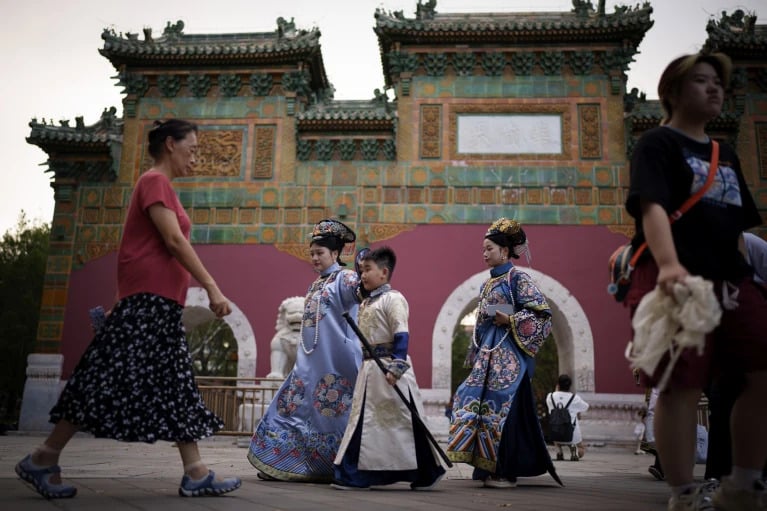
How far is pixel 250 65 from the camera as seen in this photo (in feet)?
43.7

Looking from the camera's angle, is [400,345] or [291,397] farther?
[291,397]

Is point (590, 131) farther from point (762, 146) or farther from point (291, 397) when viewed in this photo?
point (291, 397)

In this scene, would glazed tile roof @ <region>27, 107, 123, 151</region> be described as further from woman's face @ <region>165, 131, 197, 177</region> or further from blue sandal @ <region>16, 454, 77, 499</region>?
blue sandal @ <region>16, 454, 77, 499</region>

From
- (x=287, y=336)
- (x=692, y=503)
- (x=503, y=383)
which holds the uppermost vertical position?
(x=287, y=336)

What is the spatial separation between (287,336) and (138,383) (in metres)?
6.62

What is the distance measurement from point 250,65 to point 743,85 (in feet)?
30.9

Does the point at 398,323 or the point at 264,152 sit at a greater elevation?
the point at 264,152

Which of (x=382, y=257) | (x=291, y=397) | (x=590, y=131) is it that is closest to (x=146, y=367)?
(x=291, y=397)

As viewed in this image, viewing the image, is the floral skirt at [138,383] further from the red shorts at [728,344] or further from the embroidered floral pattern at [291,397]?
the red shorts at [728,344]

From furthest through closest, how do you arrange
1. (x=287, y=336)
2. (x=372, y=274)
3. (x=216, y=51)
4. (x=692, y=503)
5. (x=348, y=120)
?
(x=216, y=51) → (x=348, y=120) → (x=287, y=336) → (x=372, y=274) → (x=692, y=503)

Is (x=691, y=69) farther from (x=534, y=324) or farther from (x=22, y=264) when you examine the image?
(x=22, y=264)

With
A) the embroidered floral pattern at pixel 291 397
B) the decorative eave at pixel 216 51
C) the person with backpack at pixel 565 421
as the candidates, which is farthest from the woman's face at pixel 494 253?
the decorative eave at pixel 216 51

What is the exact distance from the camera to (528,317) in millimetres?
4387

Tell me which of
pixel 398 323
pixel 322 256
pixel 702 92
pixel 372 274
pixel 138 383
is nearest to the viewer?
pixel 702 92
